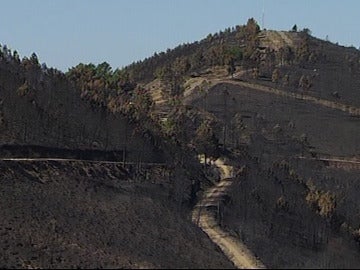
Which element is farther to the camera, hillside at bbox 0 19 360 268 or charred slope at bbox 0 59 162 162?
charred slope at bbox 0 59 162 162

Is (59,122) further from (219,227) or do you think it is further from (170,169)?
(219,227)

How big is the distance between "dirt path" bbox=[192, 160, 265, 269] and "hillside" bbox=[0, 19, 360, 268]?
29cm

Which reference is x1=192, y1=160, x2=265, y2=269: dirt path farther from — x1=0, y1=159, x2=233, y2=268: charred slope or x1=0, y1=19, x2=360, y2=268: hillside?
A: x1=0, y1=159, x2=233, y2=268: charred slope

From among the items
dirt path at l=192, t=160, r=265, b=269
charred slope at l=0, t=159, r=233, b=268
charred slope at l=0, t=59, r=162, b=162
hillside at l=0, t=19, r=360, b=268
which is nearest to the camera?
charred slope at l=0, t=159, r=233, b=268

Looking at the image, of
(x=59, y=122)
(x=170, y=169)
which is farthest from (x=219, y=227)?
(x=59, y=122)

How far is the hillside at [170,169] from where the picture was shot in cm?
3422

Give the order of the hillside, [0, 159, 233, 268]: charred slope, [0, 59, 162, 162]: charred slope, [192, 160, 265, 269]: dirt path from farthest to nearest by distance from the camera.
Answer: [0, 59, 162, 162]: charred slope
the hillside
[192, 160, 265, 269]: dirt path
[0, 159, 233, 268]: charred slope

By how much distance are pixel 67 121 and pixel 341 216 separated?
19984mm

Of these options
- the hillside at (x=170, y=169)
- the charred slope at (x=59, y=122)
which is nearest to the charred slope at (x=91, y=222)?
the hillside at (x=170, y=169)

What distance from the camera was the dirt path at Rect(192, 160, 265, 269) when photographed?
30.8m

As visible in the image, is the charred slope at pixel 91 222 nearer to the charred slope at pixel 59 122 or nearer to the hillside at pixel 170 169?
the hillside at pixel 170 169

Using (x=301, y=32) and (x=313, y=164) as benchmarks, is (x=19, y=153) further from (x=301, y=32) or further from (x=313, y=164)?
(x=301, y=32)

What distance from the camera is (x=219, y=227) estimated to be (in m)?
40.6

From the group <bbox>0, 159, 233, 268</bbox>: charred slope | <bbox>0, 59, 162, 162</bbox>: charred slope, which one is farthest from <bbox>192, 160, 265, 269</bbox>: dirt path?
<bbox>0, 59, 162, 162</bbox>: charred slope
